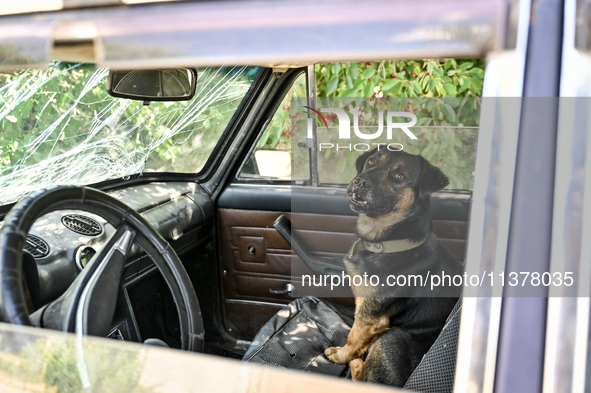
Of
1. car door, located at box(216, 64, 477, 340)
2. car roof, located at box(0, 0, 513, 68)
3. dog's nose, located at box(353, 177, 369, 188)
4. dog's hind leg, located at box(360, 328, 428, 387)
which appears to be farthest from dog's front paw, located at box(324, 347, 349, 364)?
car roof, located at box(0, 0, 513, 68)

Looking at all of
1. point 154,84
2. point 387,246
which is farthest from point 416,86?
point 154,84

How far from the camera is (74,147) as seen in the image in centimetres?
248

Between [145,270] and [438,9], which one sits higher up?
[438,9]

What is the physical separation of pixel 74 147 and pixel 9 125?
36 cm

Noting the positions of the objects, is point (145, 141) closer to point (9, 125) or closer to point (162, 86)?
point (162, 86)

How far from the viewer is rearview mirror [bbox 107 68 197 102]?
223 cm

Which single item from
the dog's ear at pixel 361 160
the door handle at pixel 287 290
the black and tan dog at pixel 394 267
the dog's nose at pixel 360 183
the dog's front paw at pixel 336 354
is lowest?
the dog's front paw at pixel 336 354

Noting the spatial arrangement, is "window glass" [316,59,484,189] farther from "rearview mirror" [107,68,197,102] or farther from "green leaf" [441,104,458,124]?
"rearview mirror" [107,68,197,102]

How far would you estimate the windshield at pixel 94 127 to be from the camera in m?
2.11

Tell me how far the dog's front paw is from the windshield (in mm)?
1345

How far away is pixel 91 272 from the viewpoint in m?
1.30

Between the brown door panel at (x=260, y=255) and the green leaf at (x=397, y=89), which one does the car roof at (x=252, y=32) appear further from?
the green leaf at (x=397, y=89)

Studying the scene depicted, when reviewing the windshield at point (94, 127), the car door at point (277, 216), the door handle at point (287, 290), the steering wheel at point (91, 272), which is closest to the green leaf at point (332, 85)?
the car door at point (277, 216)

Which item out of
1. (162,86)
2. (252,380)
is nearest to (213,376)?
(252,380)
